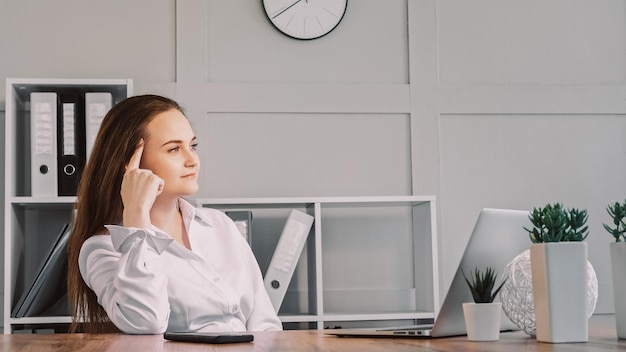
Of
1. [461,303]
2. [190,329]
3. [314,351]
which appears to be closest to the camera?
[314,351]

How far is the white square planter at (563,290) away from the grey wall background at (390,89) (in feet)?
6.98

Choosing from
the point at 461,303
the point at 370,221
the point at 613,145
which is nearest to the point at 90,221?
the point at 461,303

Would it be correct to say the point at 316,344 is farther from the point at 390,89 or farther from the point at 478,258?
the point at 390,89

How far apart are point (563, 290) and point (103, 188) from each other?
1389mm

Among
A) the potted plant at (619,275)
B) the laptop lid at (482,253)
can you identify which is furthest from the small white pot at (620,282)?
the laptop lid at (482,253)

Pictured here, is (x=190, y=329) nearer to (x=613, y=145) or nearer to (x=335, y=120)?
(x=335, y=120)

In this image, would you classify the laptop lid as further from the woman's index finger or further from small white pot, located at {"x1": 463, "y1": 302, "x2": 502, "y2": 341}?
the woman's index finger

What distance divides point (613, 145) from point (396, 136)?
92 cm

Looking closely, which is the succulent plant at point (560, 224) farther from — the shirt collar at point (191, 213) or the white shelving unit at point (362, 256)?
the white shelving unit at point (362, 256)

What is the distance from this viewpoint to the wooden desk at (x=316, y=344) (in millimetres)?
1197

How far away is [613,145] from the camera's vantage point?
3.57 metres

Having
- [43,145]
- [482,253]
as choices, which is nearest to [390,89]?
[43,145]

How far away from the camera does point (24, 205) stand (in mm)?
3055

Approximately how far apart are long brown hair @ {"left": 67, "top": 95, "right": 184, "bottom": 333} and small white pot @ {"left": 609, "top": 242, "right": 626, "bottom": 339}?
1353 mm
